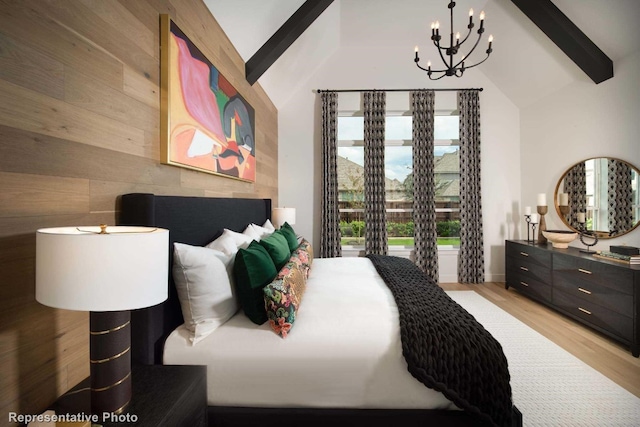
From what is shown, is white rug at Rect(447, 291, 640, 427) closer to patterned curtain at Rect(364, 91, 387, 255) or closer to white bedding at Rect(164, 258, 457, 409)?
white bedding at Rect(164, 258, 457, 409)

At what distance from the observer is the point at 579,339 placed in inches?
99.8

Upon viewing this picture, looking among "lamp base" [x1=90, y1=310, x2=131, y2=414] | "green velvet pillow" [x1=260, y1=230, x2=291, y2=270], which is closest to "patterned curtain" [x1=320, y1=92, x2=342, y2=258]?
"green velvet pillow" [x1=260, y1=230, x2=291, y2=270]

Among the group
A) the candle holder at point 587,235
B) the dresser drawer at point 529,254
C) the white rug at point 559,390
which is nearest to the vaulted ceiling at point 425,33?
the candle holder at point 587,235

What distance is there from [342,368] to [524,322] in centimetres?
258

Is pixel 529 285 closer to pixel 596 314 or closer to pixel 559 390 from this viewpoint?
pixel 596 314

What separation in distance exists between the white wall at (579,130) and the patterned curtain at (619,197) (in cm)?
8

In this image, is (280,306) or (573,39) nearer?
(280,306)

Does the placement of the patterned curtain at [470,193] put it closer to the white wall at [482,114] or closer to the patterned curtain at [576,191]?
the white wall at [482,114]

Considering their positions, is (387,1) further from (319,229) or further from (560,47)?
(319,229)

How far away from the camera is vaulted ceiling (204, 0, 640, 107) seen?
8.63 feet

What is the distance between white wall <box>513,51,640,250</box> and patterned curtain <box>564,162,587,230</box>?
122 millimetres

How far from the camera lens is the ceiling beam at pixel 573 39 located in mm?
3002

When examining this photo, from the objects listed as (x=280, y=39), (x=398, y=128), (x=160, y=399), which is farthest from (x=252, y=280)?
(x=398, y=128)

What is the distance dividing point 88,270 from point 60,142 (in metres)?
0.57
